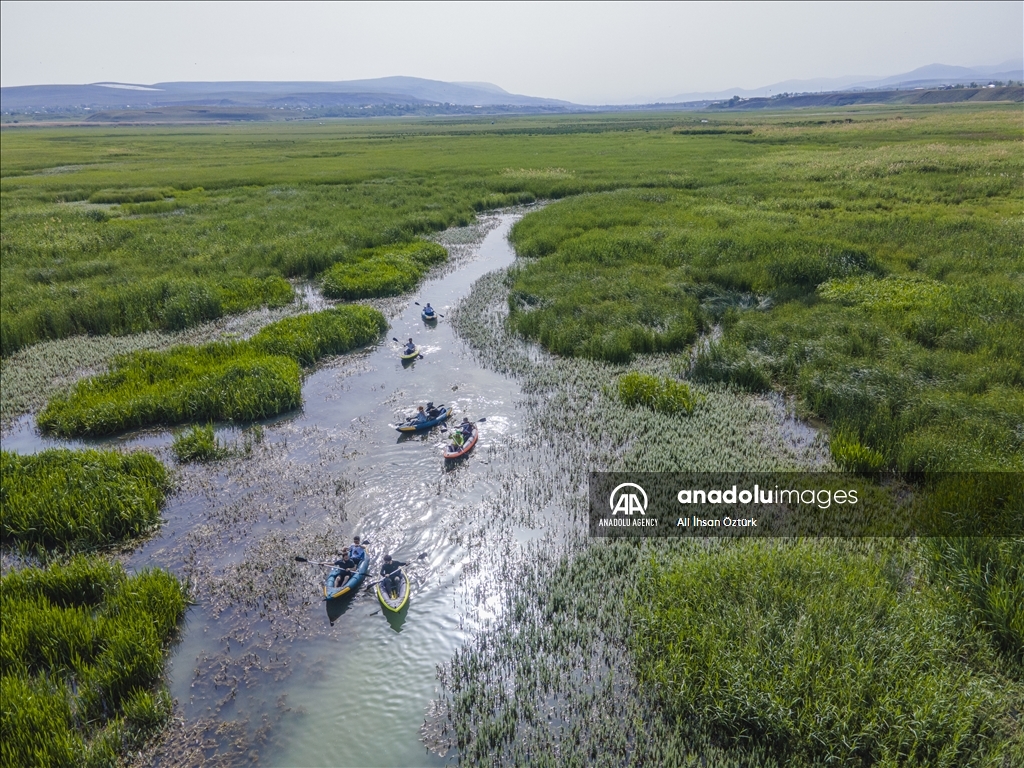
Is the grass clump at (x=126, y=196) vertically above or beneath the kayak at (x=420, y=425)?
above

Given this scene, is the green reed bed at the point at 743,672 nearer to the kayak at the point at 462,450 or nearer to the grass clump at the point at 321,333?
the kayak at the point at 462,450

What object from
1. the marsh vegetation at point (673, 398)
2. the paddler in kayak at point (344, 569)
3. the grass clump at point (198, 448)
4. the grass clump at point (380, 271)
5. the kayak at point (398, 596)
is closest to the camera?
the marsh vegetation at point (673, 398)

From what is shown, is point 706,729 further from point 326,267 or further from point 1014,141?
point 1014,141

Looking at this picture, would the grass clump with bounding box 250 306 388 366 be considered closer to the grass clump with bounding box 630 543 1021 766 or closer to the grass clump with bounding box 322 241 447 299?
the grass clump with bounding box 322 241 447 299

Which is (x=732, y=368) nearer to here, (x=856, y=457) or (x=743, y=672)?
(x=856, y=457)

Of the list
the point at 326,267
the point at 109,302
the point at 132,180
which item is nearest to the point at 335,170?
the point at 132,180

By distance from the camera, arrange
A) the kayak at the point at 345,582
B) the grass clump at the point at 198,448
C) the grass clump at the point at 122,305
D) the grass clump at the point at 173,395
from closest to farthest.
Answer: the kayak at the point at 345,582 → the grass clump at the point at 198,448 → the grass clump at the point at 173,395 → the grass clump at the point at 122,305

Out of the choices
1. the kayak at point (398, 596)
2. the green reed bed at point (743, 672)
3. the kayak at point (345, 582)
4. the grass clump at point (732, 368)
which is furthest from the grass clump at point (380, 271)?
the green reed bed at point (743, 672)
